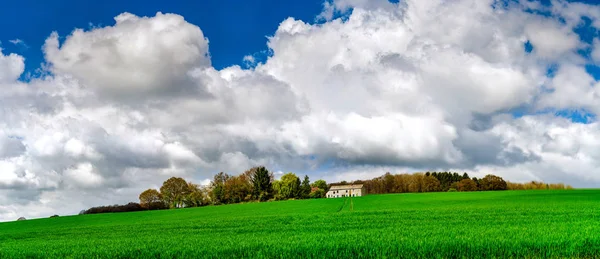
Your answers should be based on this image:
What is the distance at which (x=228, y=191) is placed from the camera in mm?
115312

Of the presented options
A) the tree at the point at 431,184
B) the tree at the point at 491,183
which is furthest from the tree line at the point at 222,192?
the tree at the point at 491,183

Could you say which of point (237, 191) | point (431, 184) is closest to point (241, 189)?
point (237, 191)

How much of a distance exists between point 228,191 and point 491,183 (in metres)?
87.0

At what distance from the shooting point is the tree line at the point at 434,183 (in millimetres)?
144375

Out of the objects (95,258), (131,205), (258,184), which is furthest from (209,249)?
(258,184)

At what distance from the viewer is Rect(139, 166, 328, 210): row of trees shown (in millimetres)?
109062

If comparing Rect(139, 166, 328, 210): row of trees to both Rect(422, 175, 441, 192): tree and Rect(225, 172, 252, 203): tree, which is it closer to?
Rect(225, 172, 252, 203): tree

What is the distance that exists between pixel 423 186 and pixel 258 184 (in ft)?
220

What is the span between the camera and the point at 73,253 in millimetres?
17188

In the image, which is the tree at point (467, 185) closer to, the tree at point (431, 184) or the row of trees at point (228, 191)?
the tree at point (431, 184)

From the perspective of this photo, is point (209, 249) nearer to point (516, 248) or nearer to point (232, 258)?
point (232, 258)

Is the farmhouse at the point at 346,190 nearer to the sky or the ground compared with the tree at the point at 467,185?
nearer to the ground

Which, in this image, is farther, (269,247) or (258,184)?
(258,184)

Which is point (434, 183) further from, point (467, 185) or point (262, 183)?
point (262, 183)
